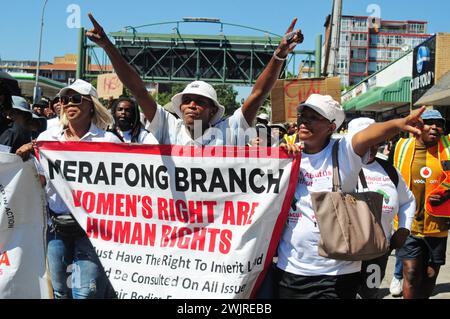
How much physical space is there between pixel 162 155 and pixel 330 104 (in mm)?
1081

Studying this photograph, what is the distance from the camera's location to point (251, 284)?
3184 millimetres

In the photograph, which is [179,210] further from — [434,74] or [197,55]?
[197,55]

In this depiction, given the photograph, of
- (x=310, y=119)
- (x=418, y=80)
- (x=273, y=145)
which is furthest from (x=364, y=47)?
(x=310, y=119)

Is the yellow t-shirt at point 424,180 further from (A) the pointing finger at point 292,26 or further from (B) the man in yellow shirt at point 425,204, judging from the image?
(A) the pointing finger at point 292,26

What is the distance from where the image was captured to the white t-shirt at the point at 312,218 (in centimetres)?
301

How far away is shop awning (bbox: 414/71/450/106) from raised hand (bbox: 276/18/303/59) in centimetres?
1184

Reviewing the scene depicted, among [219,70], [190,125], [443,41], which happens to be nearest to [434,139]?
[190,125]

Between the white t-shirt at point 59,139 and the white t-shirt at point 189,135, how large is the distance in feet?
1.51

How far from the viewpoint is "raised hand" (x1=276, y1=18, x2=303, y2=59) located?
3.24m

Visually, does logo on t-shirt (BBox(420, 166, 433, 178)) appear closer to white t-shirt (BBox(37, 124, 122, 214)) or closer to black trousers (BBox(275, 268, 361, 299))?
black trousers (BBox(275, 268, 361, 299))

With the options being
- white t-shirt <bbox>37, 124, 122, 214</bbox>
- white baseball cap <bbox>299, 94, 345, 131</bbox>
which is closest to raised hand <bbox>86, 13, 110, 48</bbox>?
white t-shirt <bbox>37, 124, 122, 214</bbox>

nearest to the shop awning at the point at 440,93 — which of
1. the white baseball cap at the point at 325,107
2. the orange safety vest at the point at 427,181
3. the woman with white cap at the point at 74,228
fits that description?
the orange safety vest at the point at 427,181
